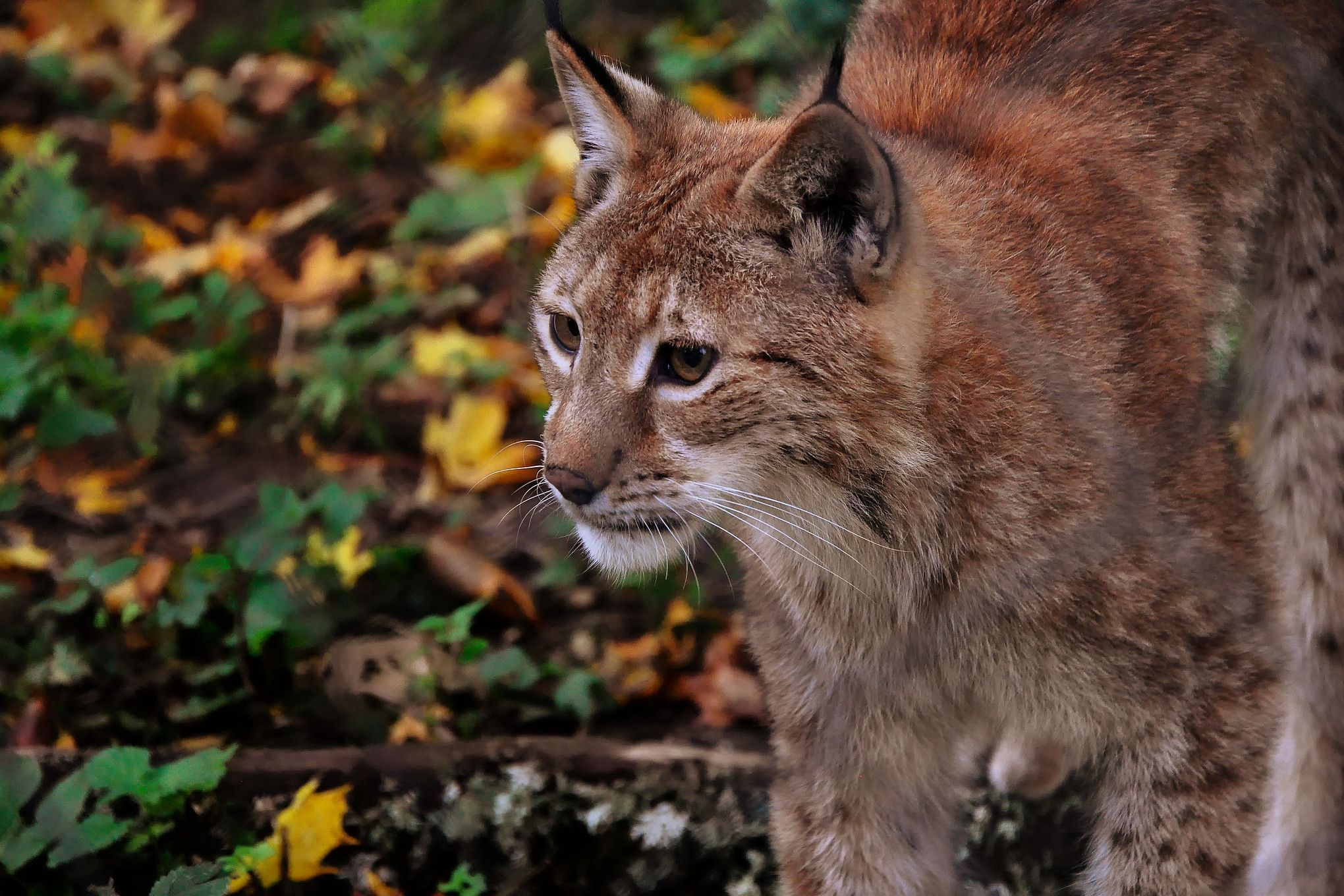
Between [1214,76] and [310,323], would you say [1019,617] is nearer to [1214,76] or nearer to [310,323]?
[1214,76]

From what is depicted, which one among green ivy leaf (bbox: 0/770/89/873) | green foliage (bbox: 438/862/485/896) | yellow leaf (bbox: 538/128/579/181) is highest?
yellow leaf (bbox: 538/128/579/181)

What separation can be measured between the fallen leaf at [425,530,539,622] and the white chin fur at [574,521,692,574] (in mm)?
1309

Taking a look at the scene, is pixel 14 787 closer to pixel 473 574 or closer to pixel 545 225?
pixel 473 574

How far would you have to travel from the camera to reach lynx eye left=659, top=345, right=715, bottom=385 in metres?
2.12

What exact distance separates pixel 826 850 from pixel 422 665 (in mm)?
1292

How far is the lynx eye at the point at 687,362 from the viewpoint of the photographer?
6.97 ft

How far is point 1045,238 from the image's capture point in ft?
7.68

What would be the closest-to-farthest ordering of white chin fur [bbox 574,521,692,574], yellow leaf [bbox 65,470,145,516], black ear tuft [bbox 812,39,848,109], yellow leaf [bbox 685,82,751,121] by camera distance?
black ear tuft [bbox 812,39,848,109] → white chin fur [bbox 574,521,692,574] → yellow leaf [bbox 65,470,145,516] → yellow leaf [bbox 685,82,751,121]

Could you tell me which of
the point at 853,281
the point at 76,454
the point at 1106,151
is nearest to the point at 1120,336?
the point at 1106,151

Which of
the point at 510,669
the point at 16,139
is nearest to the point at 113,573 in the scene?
the point at 510,669

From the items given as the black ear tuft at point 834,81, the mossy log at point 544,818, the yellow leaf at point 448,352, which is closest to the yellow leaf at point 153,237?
the yellow leaf at point 448,352

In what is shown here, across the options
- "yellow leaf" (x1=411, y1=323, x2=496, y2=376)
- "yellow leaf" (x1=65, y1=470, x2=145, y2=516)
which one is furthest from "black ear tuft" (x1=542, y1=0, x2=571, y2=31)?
"yellow leaf" (x1=65, y1=470, x2=145, y2=516)

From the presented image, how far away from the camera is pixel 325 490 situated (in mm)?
3244

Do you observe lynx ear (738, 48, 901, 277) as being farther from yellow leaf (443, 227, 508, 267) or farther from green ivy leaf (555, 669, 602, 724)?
yellow leaf (443, 227, 508, 267)
